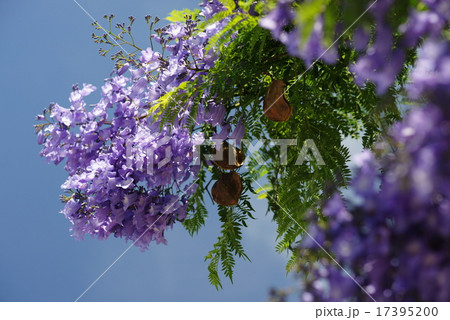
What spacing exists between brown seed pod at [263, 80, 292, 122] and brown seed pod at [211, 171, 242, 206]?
42 centimetres

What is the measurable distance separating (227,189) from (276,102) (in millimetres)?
543

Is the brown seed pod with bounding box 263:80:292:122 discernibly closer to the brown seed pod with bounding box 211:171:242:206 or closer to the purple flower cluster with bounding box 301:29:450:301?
the brown seed pod with bounding box 211:171:242:206

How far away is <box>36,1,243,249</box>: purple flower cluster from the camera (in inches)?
94.7

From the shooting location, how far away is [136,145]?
250cm

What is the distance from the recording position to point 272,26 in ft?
3.53

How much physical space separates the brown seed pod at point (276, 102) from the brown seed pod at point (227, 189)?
42 cm

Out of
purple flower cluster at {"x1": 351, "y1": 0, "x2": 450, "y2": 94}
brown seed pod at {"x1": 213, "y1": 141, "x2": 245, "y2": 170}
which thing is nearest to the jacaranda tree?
brown seed pod at {"x1": 213, "y1": 141, "x2": 245, "y2": 170}

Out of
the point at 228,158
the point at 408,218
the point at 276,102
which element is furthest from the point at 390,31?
the point at 228,158

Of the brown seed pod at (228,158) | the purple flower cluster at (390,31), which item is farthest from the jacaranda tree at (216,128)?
the purple flower cluster at (390,31)

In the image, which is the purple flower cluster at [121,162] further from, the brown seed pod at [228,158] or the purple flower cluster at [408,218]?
the purple flower cluster at [408,218]

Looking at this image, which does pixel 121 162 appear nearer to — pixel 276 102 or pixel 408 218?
pixel 276 102

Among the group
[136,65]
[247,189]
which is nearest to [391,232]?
[247,189]

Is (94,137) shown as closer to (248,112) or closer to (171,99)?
(171,99)

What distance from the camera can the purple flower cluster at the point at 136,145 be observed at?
2406mm
